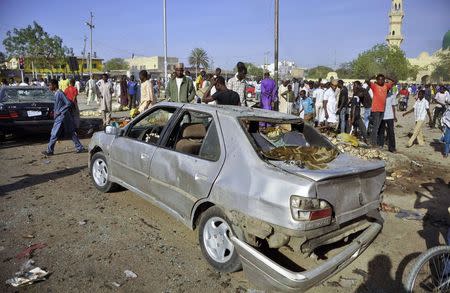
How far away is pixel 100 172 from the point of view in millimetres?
5547

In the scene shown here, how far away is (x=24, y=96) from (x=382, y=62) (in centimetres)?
7003

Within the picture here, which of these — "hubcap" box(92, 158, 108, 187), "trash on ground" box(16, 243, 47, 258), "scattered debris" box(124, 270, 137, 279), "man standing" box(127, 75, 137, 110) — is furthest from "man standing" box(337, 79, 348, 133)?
"man standing" box(127, 75, 137, 110)

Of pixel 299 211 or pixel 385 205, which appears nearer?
pixel 299 211

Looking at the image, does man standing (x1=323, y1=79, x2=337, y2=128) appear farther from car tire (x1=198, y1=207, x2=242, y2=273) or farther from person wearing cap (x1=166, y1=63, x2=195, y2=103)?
car tire (x1=198, y1=207, x2=242, y2=273)

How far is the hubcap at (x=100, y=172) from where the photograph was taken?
214 inches

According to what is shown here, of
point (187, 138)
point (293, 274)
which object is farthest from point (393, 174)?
point (293, 274)

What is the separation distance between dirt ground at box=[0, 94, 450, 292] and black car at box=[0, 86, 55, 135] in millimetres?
2939

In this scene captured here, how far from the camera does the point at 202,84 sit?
13.8 meters

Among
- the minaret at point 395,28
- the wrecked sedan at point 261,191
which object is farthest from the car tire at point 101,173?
the minaret at point 395,28

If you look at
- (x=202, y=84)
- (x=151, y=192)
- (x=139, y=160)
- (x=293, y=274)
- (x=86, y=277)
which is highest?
(x=202, y=84)

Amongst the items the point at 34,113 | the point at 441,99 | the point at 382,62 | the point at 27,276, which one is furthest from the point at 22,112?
the point at 382,62

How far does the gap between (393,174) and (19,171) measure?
753 cm

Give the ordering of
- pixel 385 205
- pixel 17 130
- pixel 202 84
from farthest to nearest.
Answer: pixel 202 84 < pixel 17 130 < pixel 385 205

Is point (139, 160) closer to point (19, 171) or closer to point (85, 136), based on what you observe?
point (19, 171)
